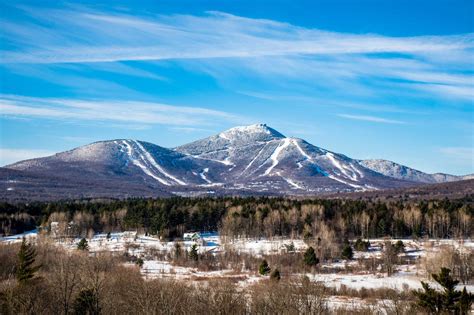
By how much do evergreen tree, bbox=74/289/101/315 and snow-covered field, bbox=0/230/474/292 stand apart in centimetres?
2399

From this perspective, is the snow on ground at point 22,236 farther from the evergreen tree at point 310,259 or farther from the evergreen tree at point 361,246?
the evergreen tree at point 361,246

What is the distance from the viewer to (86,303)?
1325 inches

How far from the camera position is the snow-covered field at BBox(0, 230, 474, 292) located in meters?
66.4

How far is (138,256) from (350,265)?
3673 cm

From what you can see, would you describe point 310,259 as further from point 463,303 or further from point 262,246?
point 463,303

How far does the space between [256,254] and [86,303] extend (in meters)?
55.2

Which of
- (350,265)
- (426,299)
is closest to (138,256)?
(350,265)

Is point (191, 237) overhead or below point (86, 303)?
below

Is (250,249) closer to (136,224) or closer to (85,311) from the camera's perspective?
(136,224)

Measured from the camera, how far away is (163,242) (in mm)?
98375

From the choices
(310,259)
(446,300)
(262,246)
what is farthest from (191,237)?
(446,300)

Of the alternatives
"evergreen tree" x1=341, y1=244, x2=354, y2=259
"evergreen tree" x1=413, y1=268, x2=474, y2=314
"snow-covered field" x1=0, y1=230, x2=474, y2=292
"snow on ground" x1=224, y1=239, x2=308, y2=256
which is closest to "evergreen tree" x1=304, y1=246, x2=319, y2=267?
"snow-covered field" x1=0, y1=230, x2=474, y2=292

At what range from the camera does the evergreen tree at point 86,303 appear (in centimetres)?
3319

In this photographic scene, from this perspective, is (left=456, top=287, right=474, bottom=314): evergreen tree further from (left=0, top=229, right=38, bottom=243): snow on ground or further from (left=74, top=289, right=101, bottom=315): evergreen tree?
(left=0, top=229, right=38, bottom=243): snow on ground
